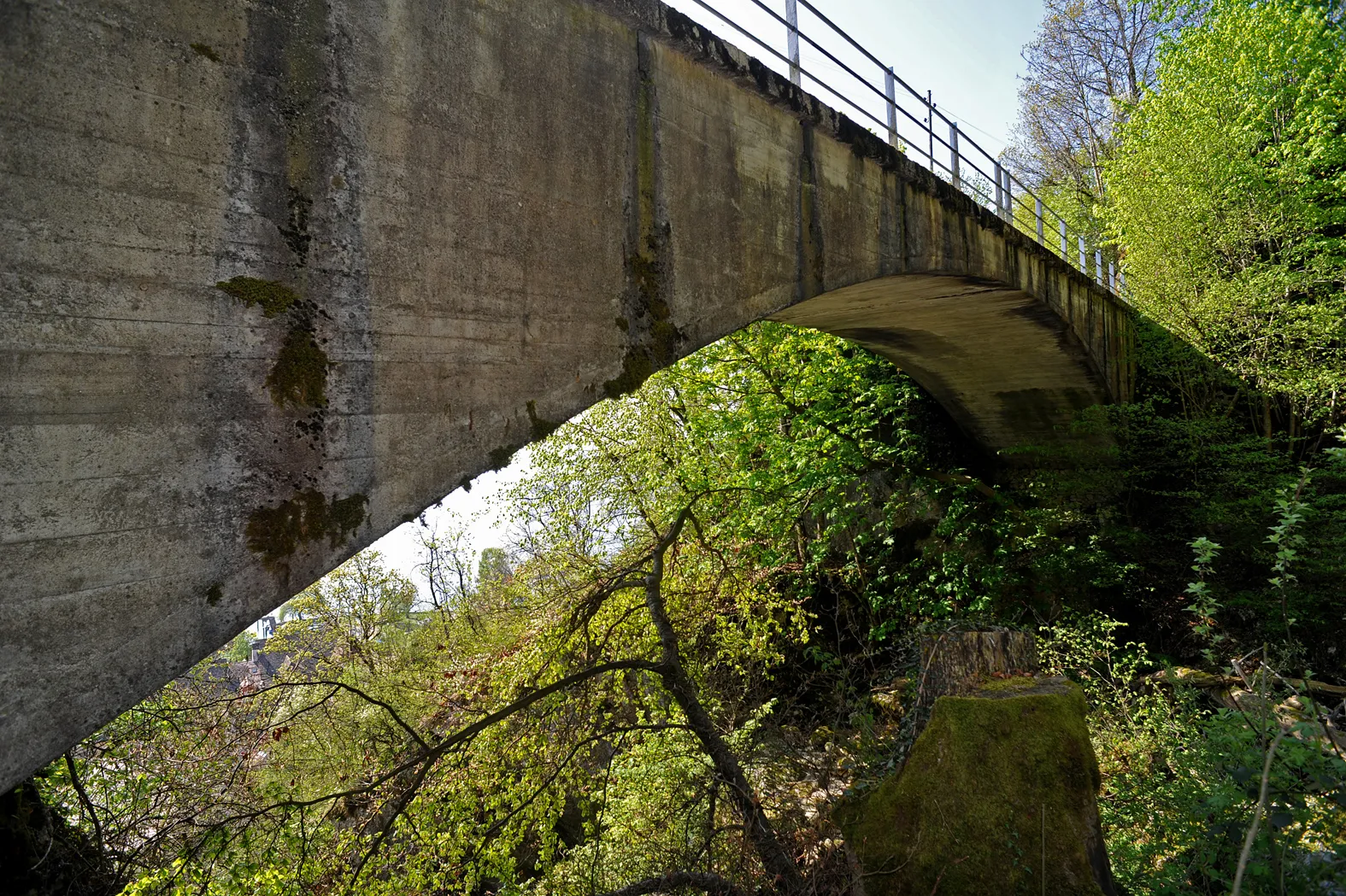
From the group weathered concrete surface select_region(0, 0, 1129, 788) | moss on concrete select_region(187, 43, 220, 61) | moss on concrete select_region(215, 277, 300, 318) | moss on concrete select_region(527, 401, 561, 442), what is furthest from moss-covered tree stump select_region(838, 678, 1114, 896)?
moss on concrete select_region(187, 43, 220, 61)

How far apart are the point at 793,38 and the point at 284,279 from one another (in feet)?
11.2

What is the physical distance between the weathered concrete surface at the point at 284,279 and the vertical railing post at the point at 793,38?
3.66ft

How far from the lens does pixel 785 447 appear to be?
31.8ft

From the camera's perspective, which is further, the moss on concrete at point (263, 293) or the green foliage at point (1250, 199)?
the green foliage at point (1250, 199)

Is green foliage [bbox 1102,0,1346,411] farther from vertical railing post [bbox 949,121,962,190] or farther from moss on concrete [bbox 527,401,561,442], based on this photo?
moss on concrete [bbox 527,401,561,442]

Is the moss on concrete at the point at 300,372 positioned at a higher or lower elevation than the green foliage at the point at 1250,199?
lower

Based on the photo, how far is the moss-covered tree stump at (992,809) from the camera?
3.94 meters

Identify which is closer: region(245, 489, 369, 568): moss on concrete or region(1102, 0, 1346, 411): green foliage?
region(245, 489, 369, 568): moss on concrete

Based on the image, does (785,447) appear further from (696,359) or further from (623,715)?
(623,715)

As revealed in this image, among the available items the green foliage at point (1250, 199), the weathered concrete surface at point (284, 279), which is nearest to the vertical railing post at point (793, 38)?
the weathered concrete surface at point (284, 279)

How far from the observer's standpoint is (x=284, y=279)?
80.0 inches

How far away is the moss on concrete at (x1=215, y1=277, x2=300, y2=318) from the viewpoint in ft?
6.38

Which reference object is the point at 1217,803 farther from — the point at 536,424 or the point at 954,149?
the point at 954,149

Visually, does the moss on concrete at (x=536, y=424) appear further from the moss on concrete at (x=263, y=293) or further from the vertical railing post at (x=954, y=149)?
the vertical railing post at (x=954, y=149)
